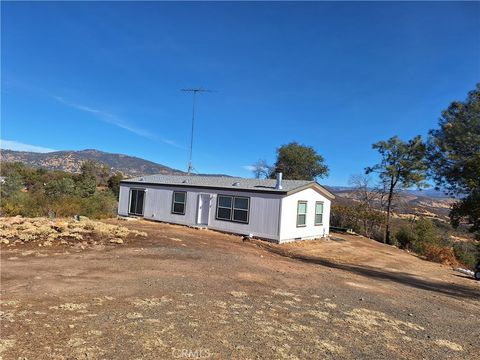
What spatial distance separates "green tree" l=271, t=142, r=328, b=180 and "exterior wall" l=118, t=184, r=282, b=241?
61.3 feet

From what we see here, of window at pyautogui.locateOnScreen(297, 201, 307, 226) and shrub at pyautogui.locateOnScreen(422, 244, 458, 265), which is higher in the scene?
window at pyautogui.locateOnScreen(297, 201, 307, 226)

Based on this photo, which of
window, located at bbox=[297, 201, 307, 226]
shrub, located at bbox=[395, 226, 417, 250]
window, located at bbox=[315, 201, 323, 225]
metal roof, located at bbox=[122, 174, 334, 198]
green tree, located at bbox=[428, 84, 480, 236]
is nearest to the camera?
green tree, located at bbox=[428, 84, 480, 236]

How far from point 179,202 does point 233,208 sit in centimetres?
394

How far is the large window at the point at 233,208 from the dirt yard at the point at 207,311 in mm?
7881

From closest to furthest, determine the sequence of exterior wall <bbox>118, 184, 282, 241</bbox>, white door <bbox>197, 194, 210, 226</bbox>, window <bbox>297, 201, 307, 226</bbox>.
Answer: exterior wall <bbox>118, 184, 282, 241</bbox>, window <bbox>297, 201, 307, 226</bbox>, white door <bbox>197, 194, 210, 226</bbox>

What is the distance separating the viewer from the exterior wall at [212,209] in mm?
18000

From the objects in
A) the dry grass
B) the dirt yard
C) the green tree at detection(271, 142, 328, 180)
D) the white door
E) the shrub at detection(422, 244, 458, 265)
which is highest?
the green tree at detection(271, 142, 328, 180)

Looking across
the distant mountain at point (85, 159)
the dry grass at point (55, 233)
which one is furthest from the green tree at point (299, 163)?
the distant mountain at point (85, 159)

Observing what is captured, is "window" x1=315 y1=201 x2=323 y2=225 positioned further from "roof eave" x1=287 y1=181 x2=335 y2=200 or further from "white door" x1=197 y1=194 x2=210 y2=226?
"white door" x1=197 y1=194 x2=210 y2=226

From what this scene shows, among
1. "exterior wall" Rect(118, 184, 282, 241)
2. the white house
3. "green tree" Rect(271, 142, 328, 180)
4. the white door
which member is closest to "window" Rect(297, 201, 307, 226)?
the white house

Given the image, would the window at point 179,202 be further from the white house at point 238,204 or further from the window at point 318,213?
the window at point 318,213

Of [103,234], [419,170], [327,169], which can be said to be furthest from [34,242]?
[327,169]

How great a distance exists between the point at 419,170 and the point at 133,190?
20983 millimetres

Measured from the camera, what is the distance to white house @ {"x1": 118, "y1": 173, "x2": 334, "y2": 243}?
18.1m
